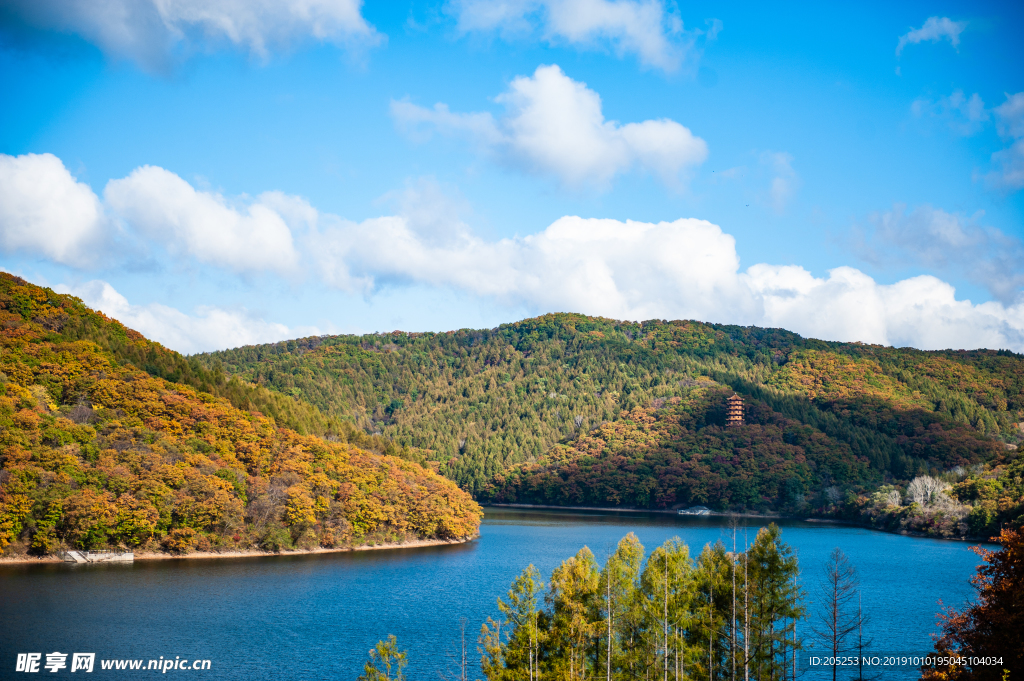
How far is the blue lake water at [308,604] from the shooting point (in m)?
38.6

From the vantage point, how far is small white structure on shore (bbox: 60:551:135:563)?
196ft

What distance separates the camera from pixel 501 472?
173625 millimetres

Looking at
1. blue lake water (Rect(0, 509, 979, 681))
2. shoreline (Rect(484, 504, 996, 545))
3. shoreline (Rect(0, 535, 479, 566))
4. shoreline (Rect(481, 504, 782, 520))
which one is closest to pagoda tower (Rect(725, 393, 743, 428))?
shoreline (Rect(481, 504, 782, 520))

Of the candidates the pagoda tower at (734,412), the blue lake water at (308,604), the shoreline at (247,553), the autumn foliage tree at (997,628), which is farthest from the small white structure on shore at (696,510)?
the autumn foliage tree at (997,628)

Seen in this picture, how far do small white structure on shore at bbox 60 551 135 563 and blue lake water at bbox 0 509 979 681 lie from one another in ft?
7.21

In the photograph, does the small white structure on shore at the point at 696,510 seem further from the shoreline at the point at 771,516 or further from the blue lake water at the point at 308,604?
the blue lake water at the point at 308,604

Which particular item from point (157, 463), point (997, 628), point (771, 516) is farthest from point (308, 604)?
point (771, 516)

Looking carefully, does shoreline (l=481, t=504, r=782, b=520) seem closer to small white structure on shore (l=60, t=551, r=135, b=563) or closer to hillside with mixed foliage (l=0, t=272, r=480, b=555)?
hillside with mixed foliage (l=0, t=272, r=480, b=555)

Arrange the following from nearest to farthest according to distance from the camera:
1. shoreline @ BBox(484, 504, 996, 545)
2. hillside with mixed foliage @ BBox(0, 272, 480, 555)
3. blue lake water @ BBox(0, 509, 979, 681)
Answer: blue lake water @ BBox(0, 509, 979, 681), hillside with mixed foliage @ BBox(0, 272, 480, 555), shoreline @ BBox(484, 504, 996, 545)

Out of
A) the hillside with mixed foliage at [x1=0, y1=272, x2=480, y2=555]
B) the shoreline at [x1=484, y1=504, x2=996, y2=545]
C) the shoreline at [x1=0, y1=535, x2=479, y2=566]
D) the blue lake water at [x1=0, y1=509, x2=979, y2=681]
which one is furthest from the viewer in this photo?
the shoreline at [x1=484, y1=504, x2=996, y2=545]

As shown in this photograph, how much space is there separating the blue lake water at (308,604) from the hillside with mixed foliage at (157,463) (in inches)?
168

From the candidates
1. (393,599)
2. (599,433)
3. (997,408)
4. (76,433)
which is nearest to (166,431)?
(76,433)

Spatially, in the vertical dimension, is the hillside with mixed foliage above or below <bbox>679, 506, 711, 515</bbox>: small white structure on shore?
above

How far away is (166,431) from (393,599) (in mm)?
34344
